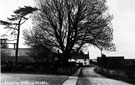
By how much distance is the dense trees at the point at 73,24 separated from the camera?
3378 centimetres

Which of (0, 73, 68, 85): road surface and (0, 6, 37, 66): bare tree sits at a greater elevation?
(0, 6, 37, 66): bare tree

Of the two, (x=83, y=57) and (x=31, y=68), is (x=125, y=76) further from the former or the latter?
(x=83, y=57)

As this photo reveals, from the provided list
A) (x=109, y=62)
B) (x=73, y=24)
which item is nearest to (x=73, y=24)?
(x=73, y=24)

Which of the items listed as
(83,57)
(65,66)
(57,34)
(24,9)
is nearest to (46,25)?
(57,34)

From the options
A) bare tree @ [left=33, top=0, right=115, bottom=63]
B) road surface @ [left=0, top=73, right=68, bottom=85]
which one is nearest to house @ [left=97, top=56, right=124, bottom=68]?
bare tree @ [left=33, top=0, right=115, bottom=63]

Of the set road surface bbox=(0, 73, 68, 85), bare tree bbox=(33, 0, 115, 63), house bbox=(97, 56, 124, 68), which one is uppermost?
bare tree bbox=(33, 0, 115, 63)

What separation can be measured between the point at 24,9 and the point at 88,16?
11.7 metres

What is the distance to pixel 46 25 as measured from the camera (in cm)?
3541

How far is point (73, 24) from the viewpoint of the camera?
34.9 metres

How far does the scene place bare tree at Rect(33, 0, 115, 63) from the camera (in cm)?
3378

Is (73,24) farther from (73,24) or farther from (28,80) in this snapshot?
(28,80)

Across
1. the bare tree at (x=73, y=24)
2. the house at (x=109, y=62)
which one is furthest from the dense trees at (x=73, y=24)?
the house at (x=109, y=62)

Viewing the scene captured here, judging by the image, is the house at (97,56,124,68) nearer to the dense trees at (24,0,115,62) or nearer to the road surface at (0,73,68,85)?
the dense trees at (24,0,115,62)

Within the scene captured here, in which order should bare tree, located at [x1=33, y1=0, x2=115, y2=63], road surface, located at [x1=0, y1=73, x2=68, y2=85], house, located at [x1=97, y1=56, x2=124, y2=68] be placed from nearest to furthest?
road surface, located at [x1=0, y1=73, x2=68, y2=85]
bare tree, located at [x1=33, y1=0, x2=115, y2=63]
house, located at [x1=97, y1=56, x2=124, y2=68]
